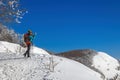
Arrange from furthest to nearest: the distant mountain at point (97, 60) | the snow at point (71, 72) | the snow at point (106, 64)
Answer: the distant mountain at point (97, 60)
the snow at point (106, 64)
the snow at point (71, 72)

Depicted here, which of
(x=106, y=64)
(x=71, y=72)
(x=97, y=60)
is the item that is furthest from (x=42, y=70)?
(x=97, y=60)

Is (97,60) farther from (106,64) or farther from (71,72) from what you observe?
(71,72)

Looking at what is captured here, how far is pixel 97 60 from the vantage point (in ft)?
145

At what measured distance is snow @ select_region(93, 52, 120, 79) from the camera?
133 feet

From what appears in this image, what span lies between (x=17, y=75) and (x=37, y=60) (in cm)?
374

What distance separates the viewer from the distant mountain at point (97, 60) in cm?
4169

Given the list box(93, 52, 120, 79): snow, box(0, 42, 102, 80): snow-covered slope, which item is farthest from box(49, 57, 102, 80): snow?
box(93, 52, 120, 79): snow

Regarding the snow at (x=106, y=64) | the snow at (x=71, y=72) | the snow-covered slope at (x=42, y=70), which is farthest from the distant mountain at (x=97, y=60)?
the snow-covered slope at (x=42, y=70)

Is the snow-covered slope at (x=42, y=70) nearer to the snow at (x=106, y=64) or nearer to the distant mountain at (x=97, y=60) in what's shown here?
the snow at (x=106, y=64)

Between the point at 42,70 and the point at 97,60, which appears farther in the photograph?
the point at 97,60

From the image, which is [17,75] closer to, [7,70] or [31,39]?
[7,70]

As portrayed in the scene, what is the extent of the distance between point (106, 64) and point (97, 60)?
1.34m

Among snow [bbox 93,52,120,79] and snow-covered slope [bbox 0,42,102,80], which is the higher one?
snow [bbox 93,52,120,79]

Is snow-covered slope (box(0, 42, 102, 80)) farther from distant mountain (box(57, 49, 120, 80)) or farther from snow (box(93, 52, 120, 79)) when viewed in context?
distant mountain (box(57, 49, 120, 80))
